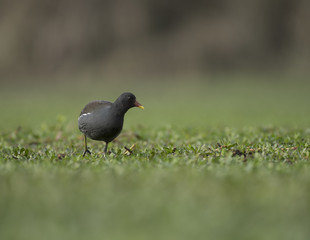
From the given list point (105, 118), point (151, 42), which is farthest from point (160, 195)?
point (151, 42)

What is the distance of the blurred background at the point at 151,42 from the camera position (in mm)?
43812

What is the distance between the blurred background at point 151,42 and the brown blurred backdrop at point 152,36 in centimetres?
10

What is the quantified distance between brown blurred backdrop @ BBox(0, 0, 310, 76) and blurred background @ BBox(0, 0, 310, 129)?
97 millimetres

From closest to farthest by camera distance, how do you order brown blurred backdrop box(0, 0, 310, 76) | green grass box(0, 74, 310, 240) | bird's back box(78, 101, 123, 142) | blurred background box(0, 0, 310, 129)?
green grass box(0, 74, 310, 240) < bird's back box(78, 101, 123, 142) < blurred background box(0, 0, 310, 129) < brown blurred backdrop box(0, 0, 310, 76)

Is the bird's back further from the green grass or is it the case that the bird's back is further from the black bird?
the green grass

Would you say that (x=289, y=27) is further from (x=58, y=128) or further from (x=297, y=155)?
(x=297, y=155)

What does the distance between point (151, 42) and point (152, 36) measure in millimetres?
769

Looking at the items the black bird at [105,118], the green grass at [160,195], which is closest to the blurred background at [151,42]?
the black bird at [105,118]

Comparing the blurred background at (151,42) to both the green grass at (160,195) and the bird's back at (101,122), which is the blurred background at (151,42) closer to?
the bird's back at (101,122)

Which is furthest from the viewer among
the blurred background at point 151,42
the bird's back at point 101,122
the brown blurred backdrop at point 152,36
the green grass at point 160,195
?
the brown blurred backdrop at point 152,36

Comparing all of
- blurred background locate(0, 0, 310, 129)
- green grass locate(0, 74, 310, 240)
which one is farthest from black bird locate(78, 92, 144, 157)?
blurred background locate(0, 0, 310, 129)

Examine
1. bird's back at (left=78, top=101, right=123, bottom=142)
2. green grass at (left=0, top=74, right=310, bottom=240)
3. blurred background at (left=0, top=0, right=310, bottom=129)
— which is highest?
blurred background at (left=0, top=0, right=310, bottom=129)

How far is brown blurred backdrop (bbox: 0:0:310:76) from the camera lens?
4456 cm

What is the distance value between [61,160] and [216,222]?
3173 millimetres
